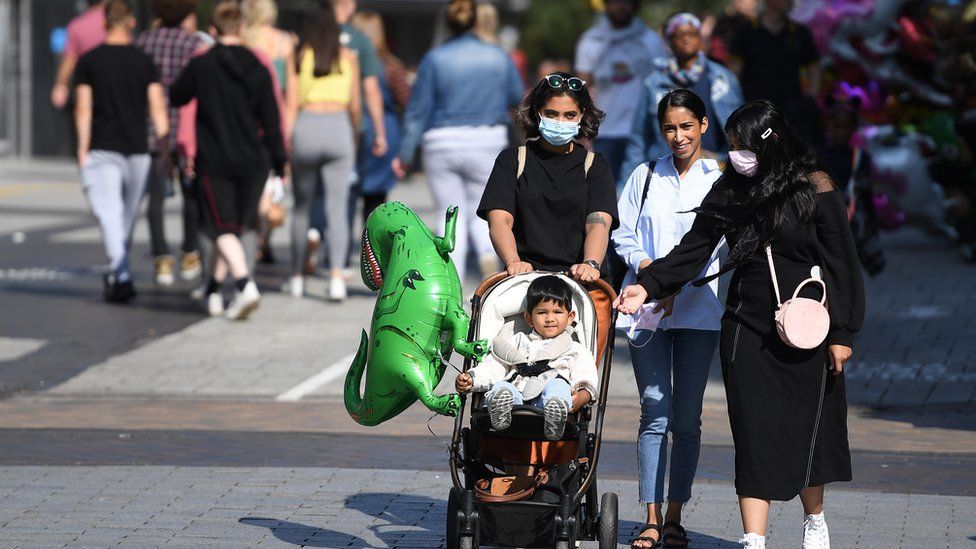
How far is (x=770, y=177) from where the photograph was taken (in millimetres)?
5758

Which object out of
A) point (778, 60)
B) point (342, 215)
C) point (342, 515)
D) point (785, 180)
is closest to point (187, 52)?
point (342, 215)

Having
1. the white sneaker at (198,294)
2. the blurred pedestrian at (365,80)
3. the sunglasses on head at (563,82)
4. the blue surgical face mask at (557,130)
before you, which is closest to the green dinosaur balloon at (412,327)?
the blue surgical face mask at (557,130)

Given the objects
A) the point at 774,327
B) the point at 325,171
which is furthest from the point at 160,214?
the point at 774,327

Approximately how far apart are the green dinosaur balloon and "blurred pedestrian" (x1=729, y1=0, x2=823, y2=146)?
7.15m

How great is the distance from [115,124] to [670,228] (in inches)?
280

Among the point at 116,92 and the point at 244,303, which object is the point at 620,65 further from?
the point at 116,92

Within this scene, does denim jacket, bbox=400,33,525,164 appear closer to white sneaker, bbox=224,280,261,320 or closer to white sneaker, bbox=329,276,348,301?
white sneaker, bbox=329,276,348,301

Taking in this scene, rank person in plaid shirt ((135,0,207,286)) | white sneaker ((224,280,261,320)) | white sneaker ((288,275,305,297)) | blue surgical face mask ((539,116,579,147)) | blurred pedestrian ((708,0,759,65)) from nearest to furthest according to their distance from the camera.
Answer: blue surgical face mask ((539,116,579,147))
white sneaker ((224,280,261,320))
white sneaker ((288,275,305,297))
person in plaid shirt ((135,0,207,286))
blurred pedestrian ((708,0,759,65))

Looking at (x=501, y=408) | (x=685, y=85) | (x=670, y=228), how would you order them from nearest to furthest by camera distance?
1. (x=501, y=408)
2. (x=670, y=228)
3. (x=685, y=85)

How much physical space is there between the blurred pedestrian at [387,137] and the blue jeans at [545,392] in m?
7.41

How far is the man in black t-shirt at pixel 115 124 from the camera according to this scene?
492 inches

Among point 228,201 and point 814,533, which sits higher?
point 228,201

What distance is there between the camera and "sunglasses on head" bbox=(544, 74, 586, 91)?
248 inches

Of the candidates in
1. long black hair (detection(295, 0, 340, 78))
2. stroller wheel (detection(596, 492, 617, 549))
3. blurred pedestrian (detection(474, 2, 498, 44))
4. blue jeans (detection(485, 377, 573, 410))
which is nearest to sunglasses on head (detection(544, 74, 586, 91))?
blue jeans (detection(485, 377, 573, 410))
